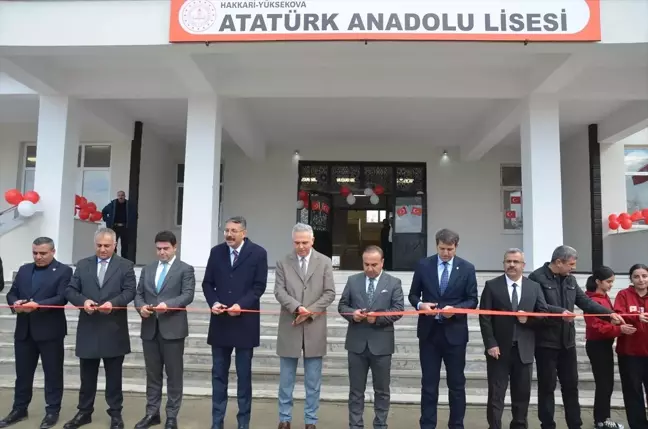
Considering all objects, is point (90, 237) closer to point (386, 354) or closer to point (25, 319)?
point (25, 319)

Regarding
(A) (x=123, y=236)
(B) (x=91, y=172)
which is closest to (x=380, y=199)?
(A) (x=123, y=236)

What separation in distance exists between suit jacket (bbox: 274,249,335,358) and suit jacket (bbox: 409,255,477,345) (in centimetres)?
71

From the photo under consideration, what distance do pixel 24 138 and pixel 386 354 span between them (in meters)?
10.6

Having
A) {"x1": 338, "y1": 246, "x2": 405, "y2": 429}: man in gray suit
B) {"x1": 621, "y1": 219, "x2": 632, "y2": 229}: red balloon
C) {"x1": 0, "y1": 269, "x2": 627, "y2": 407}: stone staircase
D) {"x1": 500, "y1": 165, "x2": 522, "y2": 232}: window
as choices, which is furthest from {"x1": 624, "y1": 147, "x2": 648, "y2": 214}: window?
{"x1": 338, "y1": 246, "x2": 405, "y2": 429}: man in gray suit

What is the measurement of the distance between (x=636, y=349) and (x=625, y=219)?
7.26 m

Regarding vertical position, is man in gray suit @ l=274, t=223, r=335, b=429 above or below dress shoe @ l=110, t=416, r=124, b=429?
above

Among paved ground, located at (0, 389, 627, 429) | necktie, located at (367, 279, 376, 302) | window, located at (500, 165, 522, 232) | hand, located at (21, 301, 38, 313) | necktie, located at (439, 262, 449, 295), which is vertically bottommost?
paved ground, located at (0, 389, 627, 429)

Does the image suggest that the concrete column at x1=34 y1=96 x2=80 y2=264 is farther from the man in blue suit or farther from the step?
the man in blue suit

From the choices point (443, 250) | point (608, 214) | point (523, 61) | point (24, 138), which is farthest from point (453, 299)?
point (24, 138)

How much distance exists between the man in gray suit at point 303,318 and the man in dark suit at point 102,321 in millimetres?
1272

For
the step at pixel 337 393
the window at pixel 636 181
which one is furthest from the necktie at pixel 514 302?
the window at pixel 636 181

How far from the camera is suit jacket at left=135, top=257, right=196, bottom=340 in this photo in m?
3.96

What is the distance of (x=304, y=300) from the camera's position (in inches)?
156

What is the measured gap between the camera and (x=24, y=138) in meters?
11.2
